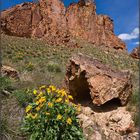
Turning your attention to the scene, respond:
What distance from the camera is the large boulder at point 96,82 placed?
6340 millimetres

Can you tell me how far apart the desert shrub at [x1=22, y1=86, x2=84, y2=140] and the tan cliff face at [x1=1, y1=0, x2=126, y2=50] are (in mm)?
26949

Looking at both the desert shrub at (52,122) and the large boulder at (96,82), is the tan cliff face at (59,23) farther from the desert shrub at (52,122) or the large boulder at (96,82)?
the desert shrub at (52,122)

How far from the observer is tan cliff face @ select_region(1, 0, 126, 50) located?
35531mm

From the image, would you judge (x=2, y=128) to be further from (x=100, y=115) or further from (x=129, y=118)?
(x=129, y=118)

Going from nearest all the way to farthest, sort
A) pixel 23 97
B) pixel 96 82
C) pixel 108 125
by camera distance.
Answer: pixel 108 125 < pixel 96 82 < pixel 23 97

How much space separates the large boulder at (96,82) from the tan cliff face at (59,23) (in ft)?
81.4

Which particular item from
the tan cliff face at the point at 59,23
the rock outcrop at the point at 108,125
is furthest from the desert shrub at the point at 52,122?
the tan cliff face at the point at 59,23

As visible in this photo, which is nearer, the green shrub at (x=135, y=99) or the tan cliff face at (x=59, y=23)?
the green shrub at (x=135, y=99)

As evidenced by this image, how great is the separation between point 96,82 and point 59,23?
32.9 meters

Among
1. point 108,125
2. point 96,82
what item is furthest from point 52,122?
point 96,82

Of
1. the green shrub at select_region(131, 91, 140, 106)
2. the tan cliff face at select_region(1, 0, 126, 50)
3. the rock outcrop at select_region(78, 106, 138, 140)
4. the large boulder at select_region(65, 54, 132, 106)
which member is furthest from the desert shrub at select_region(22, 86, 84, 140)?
the tan cliff face at select_region(1, 0, 126, 50)

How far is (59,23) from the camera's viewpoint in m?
38.7

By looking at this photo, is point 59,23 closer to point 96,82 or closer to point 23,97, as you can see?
point 23,97

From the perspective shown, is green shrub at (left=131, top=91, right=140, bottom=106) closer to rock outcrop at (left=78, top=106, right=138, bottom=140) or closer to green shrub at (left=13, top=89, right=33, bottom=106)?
rock outcrop at (left=78, top=106, right=138, bottom=140)
